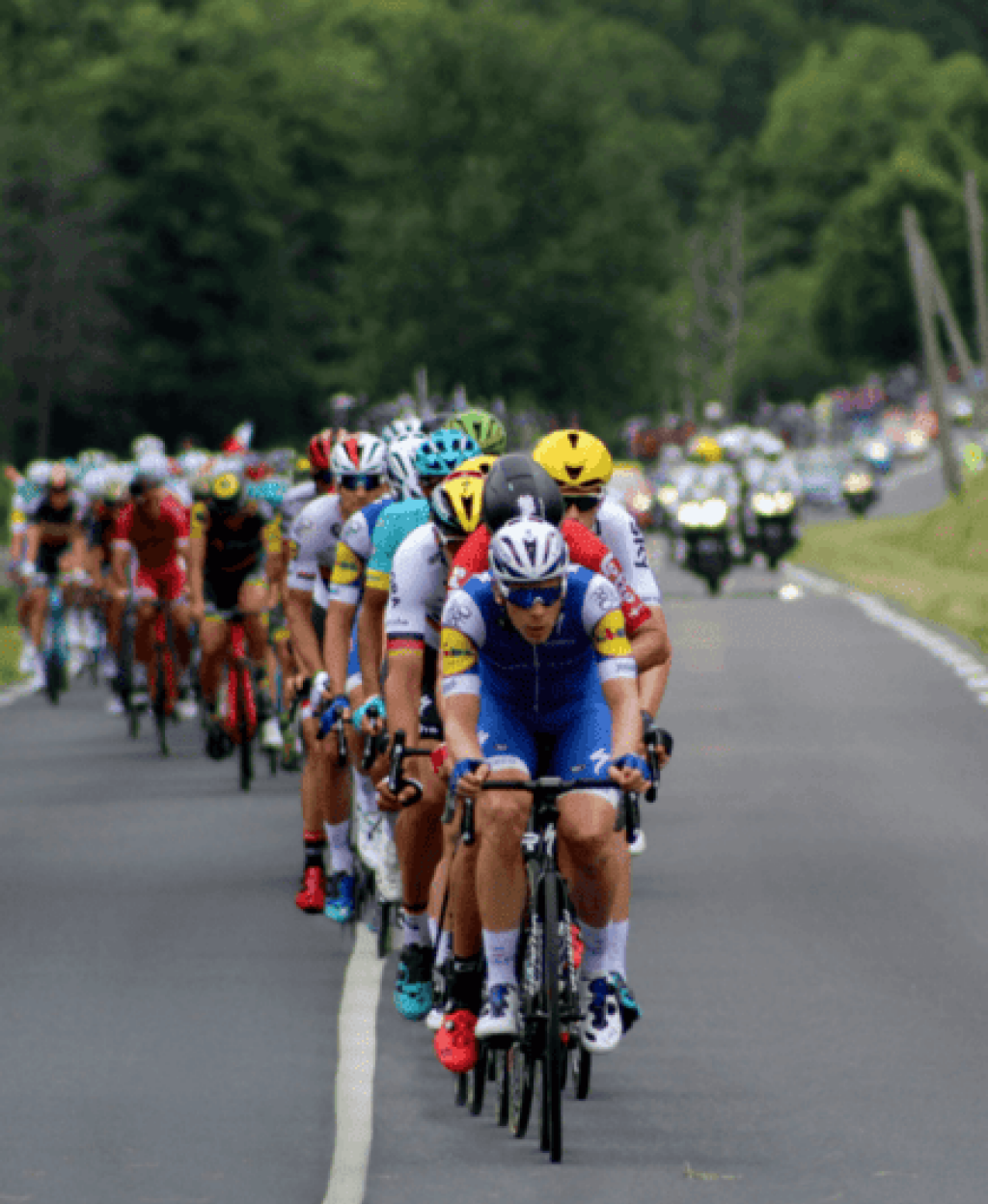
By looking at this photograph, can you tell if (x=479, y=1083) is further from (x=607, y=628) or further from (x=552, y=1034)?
(x=607, y=628)

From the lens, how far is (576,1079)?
847 cm

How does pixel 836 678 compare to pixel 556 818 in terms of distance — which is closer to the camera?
pixel 556 818

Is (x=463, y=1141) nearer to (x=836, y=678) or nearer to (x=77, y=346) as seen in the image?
(x=836, y=678)

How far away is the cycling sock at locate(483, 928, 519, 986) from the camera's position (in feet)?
26.7

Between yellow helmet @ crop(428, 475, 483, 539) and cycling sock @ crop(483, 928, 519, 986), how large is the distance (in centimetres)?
130

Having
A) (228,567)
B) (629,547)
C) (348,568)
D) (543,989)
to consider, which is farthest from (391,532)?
(228,567)

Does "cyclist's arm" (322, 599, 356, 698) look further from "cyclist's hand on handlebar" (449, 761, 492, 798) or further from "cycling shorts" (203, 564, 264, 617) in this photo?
"cycling shorts" (203, 564, 264, 617)

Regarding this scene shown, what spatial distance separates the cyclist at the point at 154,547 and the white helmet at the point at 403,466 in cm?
933

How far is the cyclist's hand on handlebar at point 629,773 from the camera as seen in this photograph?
26.2ft

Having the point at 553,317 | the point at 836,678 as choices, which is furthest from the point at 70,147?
the point at 836,678

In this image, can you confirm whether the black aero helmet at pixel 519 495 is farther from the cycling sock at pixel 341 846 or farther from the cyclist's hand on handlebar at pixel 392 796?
the cycling sock at pixel 341 846

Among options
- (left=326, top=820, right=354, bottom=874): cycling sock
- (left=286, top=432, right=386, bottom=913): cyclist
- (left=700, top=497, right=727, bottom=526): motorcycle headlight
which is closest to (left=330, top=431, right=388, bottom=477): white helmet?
(left=286, top=432, right=386, bottom=913): cyclist

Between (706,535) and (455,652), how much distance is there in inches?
1163

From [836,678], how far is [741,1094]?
15.9m
